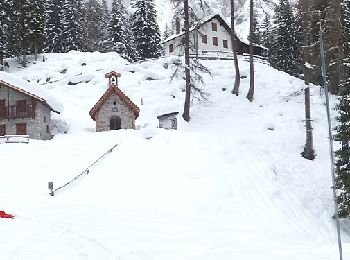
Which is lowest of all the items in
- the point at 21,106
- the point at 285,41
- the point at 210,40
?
the point at 21,106

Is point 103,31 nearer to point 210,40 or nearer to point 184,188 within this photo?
point 210,40

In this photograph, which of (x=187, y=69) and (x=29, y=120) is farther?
(x=29, y=120)

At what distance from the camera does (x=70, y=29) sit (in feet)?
234

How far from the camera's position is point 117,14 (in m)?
72.5

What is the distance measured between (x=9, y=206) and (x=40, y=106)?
2206 centimetres

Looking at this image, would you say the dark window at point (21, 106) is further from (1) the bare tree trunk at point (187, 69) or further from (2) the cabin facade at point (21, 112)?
(1) the bare tree trunk at point (187, 69)

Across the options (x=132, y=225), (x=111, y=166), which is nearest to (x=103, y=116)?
(x=111, y=166)

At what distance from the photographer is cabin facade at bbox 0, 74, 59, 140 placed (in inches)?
1494

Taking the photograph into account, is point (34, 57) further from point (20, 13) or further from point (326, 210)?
point (326, 210)

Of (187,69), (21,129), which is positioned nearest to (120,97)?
(187,69)

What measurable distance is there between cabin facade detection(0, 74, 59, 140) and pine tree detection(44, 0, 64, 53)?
33.9 m

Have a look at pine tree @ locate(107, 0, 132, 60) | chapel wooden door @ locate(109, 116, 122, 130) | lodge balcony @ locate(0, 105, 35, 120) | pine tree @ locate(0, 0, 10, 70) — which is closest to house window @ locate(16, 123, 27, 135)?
lodge balcony @ locate(0, 105, 35, 120)

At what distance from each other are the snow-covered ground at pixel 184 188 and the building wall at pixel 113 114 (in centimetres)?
152

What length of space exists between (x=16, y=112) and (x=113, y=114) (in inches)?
340
